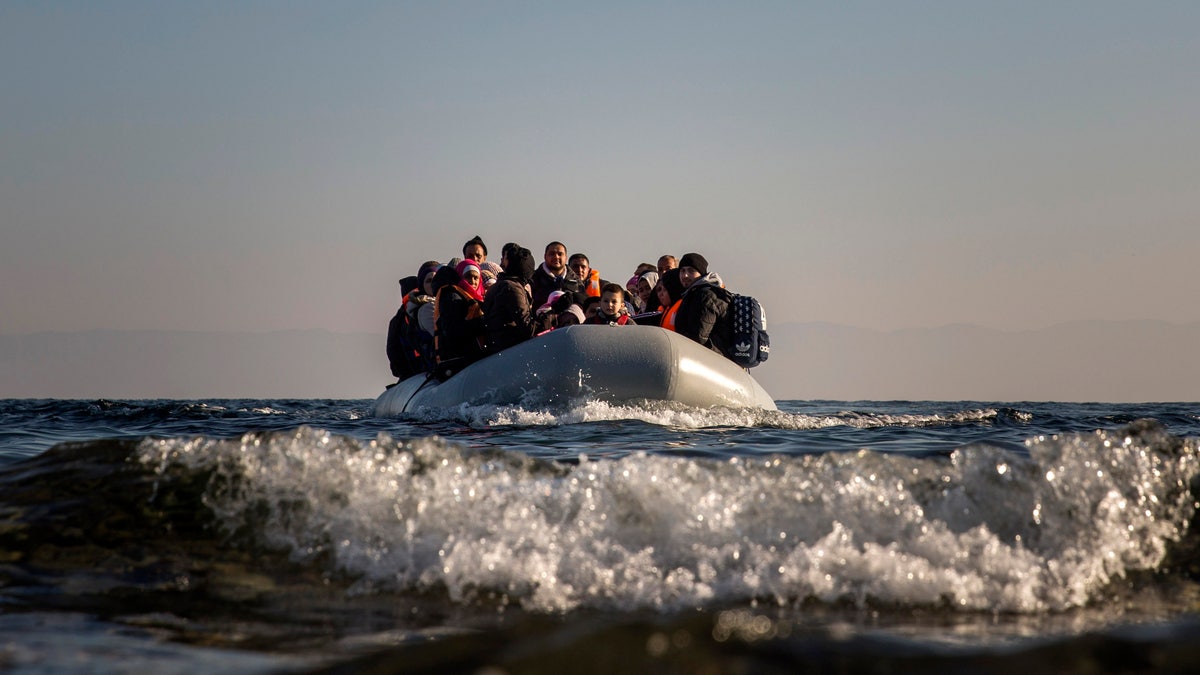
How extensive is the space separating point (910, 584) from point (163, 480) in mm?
2570

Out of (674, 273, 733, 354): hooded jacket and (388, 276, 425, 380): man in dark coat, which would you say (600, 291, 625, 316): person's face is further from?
(388, 276, 425, 380): man in dark coat

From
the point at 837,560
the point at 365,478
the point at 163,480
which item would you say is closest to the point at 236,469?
the point at 163,480

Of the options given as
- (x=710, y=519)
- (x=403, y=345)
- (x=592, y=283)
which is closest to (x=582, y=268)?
(x=592, y=283)

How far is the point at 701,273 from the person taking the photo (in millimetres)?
10797

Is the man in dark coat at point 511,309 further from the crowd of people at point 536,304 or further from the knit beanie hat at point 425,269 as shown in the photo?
the knit beanie hat at point 425,269

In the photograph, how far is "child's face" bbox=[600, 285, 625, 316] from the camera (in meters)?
10.1

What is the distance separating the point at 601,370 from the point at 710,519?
549 cm

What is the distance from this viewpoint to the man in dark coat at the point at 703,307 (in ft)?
34.0

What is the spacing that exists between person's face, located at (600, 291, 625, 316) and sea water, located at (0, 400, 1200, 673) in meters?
6.20

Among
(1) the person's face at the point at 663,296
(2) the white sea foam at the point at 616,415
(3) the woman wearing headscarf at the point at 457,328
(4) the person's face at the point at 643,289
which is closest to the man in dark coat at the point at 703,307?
(1) the person's face at the point at 663,296

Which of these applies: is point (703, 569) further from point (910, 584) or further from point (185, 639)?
point (185, 639)

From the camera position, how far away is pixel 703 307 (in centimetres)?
1040

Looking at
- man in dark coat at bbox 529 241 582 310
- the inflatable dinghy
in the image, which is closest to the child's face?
the inflatable dinghy

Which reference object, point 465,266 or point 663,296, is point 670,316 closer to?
point 663,296
